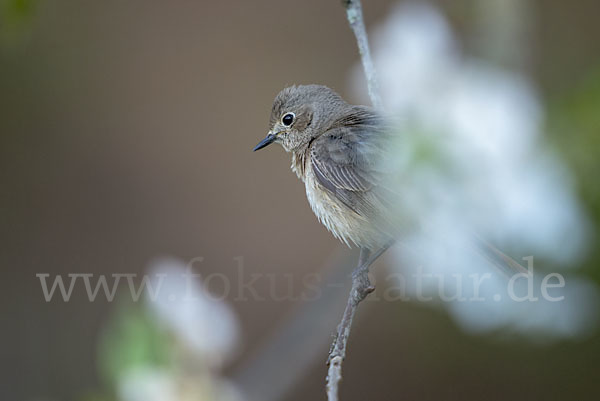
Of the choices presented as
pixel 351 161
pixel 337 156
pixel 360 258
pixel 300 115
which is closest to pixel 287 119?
pixel 300 115

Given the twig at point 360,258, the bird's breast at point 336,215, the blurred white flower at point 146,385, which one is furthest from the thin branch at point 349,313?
the blurred white flower at point 146,385

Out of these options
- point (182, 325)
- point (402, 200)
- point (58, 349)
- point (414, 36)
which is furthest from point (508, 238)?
point (58, 349)

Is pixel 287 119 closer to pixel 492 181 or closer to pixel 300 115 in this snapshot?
pixel 300 115

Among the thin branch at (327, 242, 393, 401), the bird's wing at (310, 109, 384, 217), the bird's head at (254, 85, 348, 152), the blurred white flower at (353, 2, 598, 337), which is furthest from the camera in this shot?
the bird's head at (254, 85, 348, 152)

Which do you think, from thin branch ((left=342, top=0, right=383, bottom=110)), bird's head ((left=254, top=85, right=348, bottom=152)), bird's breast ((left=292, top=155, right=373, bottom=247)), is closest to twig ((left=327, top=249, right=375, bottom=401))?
bird's breast ((left=292, top=155, right=373, bottom=247))

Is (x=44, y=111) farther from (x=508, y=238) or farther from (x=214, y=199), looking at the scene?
(x=508, y=238)

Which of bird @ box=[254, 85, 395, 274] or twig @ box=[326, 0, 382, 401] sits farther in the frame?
bird @ box=[254, 85, 395, 274]

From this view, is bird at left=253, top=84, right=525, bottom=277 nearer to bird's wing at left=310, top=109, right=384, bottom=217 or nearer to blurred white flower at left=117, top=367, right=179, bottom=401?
bird's wing at left=310, top=109, right=384, bottom=217
